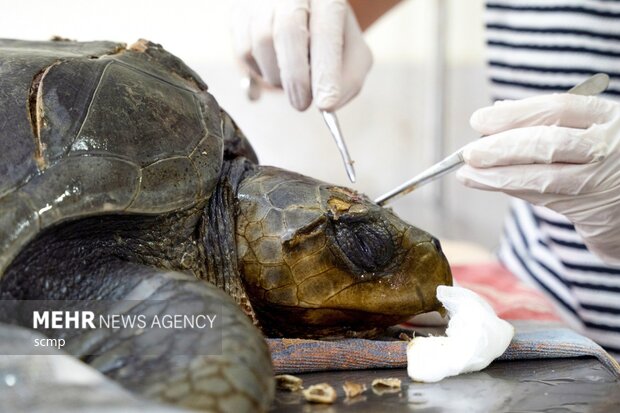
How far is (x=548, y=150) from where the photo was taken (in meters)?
1.36

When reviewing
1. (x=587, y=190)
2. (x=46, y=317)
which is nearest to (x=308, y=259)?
(x=46, y=317)

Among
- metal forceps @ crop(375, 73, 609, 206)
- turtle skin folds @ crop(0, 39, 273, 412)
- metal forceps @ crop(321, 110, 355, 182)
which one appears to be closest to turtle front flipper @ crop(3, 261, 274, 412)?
turtle skin folds @ crop(0, 39, 273, 412)

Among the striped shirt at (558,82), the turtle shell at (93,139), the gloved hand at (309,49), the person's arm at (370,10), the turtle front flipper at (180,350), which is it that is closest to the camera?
the turtle front flipper at (180,350)

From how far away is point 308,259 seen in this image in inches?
44.8

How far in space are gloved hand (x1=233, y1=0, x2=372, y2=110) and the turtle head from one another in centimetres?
51

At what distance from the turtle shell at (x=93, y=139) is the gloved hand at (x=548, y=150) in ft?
1.63

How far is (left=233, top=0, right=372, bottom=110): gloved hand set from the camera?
1.66 metres

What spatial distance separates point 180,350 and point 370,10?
5.69ft

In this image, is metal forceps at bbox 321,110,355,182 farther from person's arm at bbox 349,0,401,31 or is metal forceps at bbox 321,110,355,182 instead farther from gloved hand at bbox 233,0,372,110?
person's arm at bbox 349,0,401,31

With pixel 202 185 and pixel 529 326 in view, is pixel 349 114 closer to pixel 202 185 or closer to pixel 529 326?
pixel 529 326

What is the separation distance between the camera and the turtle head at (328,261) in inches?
44.8

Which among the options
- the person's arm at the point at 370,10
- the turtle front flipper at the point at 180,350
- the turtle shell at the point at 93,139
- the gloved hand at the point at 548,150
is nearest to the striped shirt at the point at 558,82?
the person's arm at the point at 370,10

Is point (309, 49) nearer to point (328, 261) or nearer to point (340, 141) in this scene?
point (340, 141)

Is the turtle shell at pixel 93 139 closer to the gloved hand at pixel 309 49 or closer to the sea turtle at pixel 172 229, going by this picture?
the sea turtle at pixel 172 229
